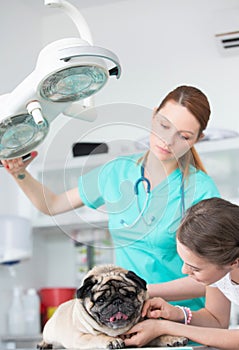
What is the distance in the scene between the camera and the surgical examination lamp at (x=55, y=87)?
98cm

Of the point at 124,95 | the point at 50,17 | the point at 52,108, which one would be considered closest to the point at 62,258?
the point at 124,95

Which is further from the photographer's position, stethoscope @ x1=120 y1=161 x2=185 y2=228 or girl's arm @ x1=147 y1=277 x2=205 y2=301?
girl's arm @ x1=147 y1=277 x2=205 y2=301

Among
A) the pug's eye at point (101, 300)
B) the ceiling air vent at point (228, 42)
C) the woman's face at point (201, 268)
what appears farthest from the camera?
the ceiling air vent at point (228, 42)

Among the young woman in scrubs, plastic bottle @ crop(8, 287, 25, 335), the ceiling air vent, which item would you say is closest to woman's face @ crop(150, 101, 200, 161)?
the young woman in scrubs

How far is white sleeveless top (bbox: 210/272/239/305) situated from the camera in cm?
142

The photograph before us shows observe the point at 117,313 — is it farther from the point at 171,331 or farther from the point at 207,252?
the point at 207,252

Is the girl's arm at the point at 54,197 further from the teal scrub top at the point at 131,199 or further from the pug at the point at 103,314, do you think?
the pug at the point at 103,314

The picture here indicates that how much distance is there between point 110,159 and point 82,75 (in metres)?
0.40

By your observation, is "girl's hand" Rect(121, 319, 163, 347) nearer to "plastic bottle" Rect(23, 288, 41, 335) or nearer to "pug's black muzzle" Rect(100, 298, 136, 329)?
"pug's black muzzle" Rect(100, 298, 136, 329)

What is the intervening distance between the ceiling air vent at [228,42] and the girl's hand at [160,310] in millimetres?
1947

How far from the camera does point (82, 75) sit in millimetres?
1028

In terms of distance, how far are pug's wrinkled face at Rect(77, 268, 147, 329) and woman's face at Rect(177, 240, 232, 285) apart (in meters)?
0.13

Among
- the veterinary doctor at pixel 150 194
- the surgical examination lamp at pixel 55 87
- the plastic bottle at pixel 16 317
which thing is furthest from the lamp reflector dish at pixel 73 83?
the plastic bottle at pixel 16 317

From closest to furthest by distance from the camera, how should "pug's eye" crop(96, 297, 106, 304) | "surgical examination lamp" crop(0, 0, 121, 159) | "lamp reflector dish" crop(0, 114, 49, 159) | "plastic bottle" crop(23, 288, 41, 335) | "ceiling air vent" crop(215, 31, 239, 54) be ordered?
"surgical examination lamp" crop(0, 0, 121, 159)
"lamp reflector dish" crop(0, 114, 49, 159)
"pug's eye" crop(96, 297, 106, 304)
"ceiling air vent" crop(215, 31, 239, 54)
"plastic bottle" crop(23, 288, 41, 335)
